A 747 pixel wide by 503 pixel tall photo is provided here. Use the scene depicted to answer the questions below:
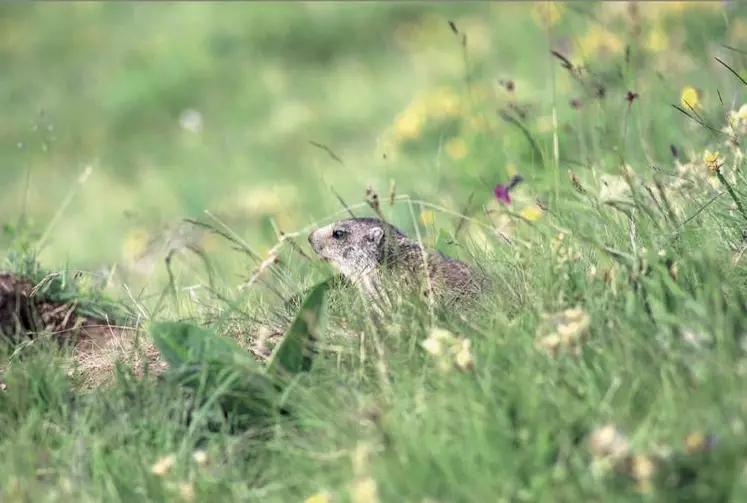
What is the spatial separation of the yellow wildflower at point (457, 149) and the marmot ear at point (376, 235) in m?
2.54

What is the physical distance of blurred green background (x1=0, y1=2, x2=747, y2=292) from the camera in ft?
24.6

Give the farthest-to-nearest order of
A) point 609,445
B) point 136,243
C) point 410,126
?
point 410,126, point 136,243, point 609,445

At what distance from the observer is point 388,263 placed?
4457 millimetres

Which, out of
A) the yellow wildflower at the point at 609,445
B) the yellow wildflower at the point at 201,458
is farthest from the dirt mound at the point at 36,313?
the yellow wildflower at the point at 609,445

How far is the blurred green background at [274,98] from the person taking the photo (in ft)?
24.6

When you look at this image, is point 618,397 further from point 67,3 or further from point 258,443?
point 67,3

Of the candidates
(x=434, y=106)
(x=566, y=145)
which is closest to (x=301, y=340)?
(x=566, y=145)

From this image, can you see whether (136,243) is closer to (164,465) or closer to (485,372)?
(164,465)

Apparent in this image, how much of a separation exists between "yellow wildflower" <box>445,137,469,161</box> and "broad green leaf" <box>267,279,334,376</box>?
166 inches

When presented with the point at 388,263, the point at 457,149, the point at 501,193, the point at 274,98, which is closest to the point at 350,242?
the point at 388,263

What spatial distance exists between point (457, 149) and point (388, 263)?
3.32 m

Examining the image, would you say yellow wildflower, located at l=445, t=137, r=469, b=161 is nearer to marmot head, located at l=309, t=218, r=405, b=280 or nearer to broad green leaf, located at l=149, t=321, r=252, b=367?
marmot head, located at l=309, t=218, r=405, b=280

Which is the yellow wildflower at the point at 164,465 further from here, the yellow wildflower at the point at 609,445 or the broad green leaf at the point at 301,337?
the yellow wildflower at the point at 609,445

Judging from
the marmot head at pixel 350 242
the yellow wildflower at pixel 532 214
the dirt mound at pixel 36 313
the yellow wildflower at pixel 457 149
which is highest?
the dirt mound at pixel 36 313
